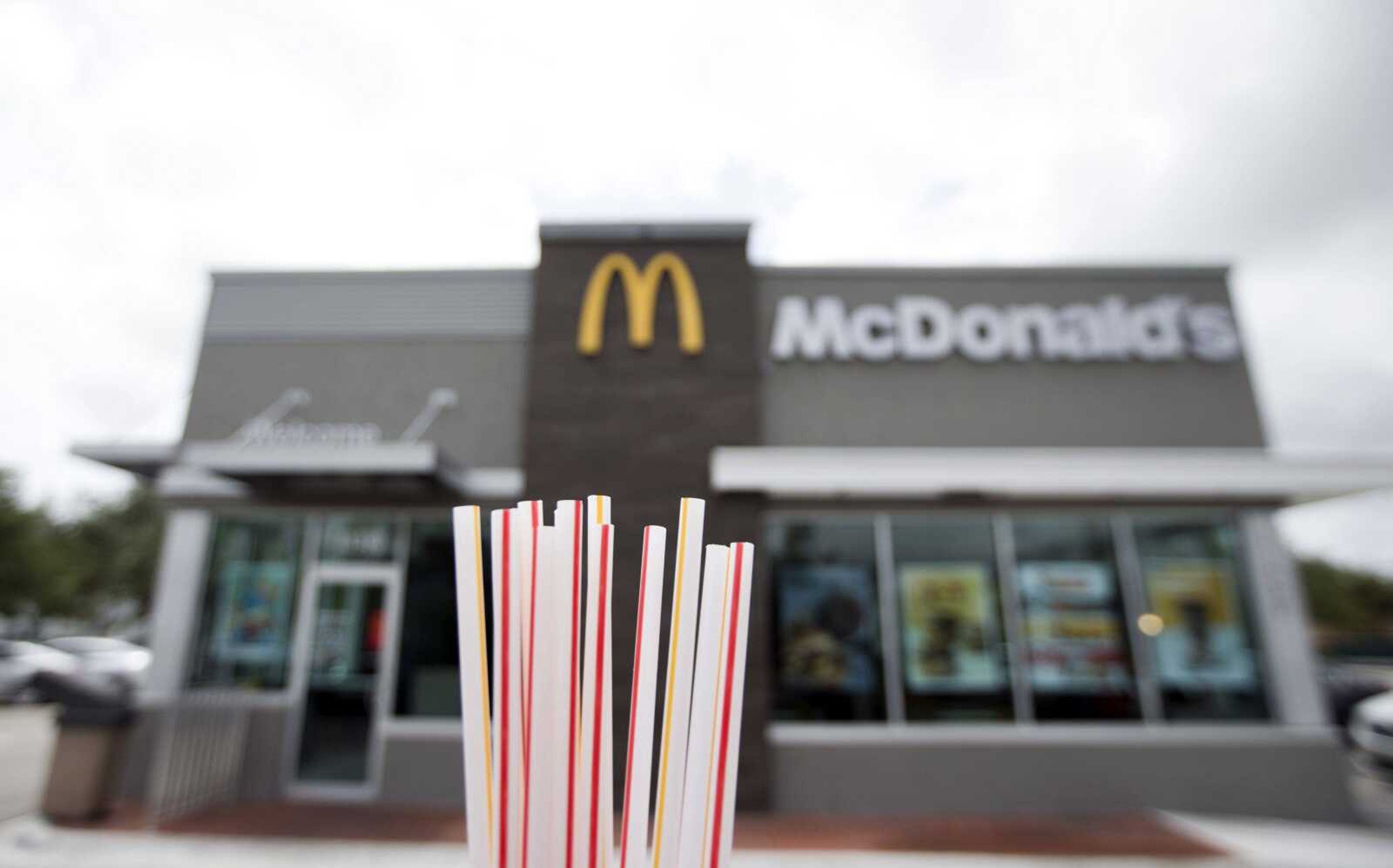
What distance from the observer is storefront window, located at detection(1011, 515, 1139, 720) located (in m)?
7.10

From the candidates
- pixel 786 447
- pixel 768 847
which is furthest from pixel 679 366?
pixel 768 847

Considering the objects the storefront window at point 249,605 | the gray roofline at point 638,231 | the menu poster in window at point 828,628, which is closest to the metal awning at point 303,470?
the storefront window at point 249,605

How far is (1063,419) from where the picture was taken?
7781 millimetres

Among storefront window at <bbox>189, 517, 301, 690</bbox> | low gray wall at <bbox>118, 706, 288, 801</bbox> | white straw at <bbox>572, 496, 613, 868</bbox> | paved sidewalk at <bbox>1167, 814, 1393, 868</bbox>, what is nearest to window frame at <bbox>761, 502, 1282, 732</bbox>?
paved sidewalk at <bbox>1167, 814, 1393, 868</bbox>

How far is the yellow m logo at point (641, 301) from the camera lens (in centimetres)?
765

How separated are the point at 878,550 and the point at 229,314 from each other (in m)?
7.65

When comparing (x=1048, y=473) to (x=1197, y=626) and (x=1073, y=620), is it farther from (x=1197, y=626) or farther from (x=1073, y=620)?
(x=1197, y=626)

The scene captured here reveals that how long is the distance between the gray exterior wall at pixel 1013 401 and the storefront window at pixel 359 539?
4.08 meters

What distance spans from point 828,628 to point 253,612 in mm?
5910

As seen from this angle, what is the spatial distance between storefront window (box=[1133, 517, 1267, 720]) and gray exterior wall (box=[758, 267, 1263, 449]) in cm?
98

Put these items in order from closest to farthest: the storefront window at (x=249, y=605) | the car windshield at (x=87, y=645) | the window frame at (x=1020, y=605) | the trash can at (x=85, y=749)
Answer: the trash can at (x=85, y=749) → the window frame at (x=1020, y=605) → the storefront window at (x=249, y=605) → the car windshield at (x=87, y=645)

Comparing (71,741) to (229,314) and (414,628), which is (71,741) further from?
(229,314)

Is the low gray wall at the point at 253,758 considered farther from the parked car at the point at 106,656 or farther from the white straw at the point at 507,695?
the parked car at the point at 106,656

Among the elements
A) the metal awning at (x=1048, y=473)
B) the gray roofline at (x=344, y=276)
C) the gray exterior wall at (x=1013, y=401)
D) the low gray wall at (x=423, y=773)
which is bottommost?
the low gray wall at (x=423, y=773)
